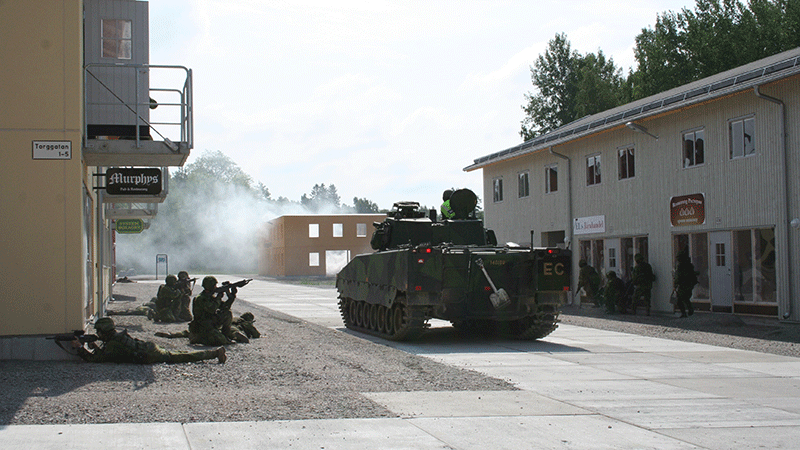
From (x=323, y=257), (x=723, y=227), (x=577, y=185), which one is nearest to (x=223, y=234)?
(x=323, y=257)

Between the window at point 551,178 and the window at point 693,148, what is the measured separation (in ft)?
23.0

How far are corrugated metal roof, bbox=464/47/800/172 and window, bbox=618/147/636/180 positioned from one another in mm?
930

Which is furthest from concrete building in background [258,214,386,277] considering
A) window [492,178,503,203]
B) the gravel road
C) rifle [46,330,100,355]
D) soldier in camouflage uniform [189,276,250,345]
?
rifle [46,330,100,355]

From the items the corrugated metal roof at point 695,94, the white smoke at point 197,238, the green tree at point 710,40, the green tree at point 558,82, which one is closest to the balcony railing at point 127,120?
the corrugated metal roof at point 695,94

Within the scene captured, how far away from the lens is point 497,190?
106 feet

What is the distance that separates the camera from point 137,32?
14.3 m

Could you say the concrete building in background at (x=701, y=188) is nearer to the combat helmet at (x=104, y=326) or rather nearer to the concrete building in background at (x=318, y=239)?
the combat helmet at (x=104, y=326)

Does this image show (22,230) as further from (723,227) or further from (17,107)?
(723,227)

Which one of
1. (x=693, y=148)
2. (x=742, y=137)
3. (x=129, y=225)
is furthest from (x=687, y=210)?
(x=129, y=225)

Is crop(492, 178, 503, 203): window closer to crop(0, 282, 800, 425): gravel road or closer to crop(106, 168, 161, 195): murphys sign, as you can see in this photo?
crop(0, 282, 800, 425): gravel road

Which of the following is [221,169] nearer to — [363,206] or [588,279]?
[363,206]

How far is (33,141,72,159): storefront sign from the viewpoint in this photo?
35.4 ft

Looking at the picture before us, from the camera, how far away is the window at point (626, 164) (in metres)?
23.6

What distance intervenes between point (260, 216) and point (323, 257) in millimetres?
35857
